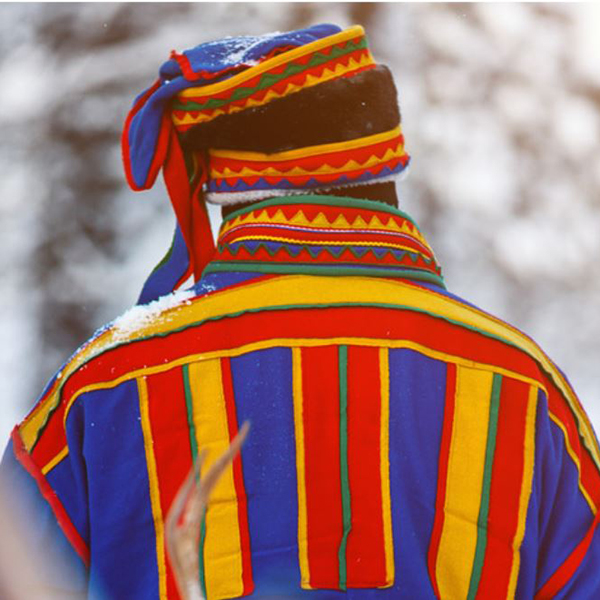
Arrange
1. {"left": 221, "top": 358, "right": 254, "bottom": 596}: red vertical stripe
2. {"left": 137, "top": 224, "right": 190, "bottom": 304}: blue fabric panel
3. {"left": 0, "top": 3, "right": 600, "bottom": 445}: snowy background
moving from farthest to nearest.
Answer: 1. {"left": 0, "top": 3, "right": 600, "bottom": 445}: snowy background
2. {"left": 137, "top": 224, "right": 190, "bottom": 304}: blue fabric panel
3. {"left": 221, "top": 358, "right": 254, "bottom": 596}: red vertical stripe

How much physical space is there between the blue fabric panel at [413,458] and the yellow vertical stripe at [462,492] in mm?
19

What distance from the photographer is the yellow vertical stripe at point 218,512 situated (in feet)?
3.59

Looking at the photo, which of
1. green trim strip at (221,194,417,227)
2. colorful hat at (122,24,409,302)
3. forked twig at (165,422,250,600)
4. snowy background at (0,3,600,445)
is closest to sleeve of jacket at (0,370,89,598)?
colorful hat at (122,24,409,302)

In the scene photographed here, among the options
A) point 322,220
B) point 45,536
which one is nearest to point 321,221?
point 322,220

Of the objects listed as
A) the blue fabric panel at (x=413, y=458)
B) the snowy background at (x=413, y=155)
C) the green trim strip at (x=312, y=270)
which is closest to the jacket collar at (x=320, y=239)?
the green trim strip at (x=312, y=270)

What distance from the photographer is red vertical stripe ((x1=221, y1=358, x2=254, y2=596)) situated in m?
1.09

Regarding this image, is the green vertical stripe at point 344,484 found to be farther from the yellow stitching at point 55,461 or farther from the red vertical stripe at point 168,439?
the yellow stitching at point 55,461

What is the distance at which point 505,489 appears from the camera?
3.68ft

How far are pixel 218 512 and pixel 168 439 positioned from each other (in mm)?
99

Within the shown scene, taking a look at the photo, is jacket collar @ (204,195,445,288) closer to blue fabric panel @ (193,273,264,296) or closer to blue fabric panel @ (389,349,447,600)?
blue fabric panel @ (193,273,264,296)

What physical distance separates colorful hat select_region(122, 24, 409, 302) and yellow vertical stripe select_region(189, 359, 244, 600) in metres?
0.21

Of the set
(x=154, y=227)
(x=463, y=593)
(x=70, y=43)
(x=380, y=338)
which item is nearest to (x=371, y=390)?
(x=380, y=338)

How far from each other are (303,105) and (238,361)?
311 millimetres

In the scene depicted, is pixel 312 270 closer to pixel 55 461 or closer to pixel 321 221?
pixel 321 221
